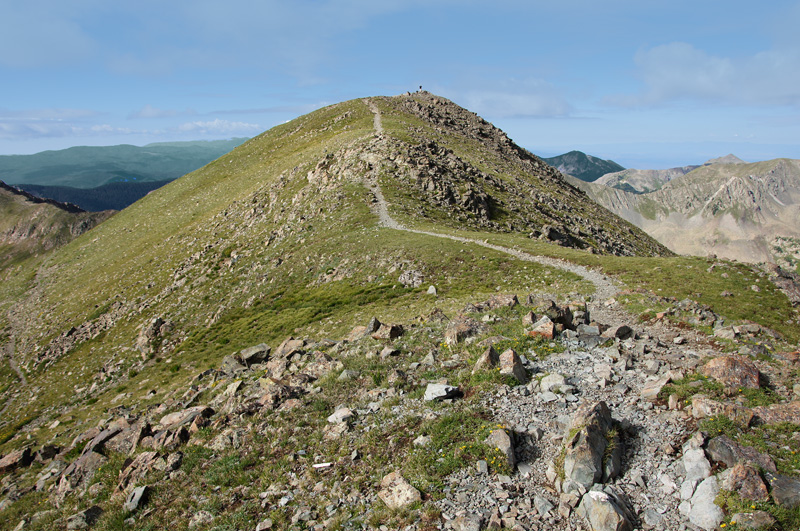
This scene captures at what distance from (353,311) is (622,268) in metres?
24.6

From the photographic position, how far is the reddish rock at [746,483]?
8648 mm

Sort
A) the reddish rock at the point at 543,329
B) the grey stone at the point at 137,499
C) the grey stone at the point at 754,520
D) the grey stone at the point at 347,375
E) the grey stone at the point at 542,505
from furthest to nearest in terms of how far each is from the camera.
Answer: the reddish rock at the point at 543,329 → the grey stone at the point at 347,375 → the grey stone at the point at 137,499 → the grey stone at the point at 542,505 → the grey stone at the point at 754,520

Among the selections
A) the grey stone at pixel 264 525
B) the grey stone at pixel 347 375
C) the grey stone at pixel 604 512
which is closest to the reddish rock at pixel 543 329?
the grey stone at pixel 347 375

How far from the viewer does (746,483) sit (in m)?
8.88

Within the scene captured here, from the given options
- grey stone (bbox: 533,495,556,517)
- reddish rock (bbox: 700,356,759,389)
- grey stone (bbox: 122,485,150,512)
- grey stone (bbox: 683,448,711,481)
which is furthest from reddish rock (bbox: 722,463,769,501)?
grey stone (bbox: 122,485,150,512)

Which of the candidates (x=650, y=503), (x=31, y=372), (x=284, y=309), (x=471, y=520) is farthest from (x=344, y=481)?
(x=31, y=372)

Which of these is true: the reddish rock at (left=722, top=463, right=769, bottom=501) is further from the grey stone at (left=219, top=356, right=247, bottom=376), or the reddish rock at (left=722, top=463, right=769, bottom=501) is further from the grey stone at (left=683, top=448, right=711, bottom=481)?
the grey stone at (left=219, top=356, right=247, bottom=376)

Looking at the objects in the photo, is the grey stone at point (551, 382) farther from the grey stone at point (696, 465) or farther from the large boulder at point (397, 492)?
the large boulder at point (397, 492)

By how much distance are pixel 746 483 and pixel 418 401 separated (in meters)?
9.29

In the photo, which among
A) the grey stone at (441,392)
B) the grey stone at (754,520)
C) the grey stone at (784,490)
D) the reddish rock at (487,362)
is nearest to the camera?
the grey stone at (754,520)

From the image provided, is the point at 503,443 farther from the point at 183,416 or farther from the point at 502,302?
the point at 183,416

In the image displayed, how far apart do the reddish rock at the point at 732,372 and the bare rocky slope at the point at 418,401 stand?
0.09 metres

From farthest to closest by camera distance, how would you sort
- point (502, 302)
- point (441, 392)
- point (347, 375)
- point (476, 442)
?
point (502, 302) → point (347, 375) → point (441, 392) → point (476, 442)

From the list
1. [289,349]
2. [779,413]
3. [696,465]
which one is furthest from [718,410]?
[289,349]
